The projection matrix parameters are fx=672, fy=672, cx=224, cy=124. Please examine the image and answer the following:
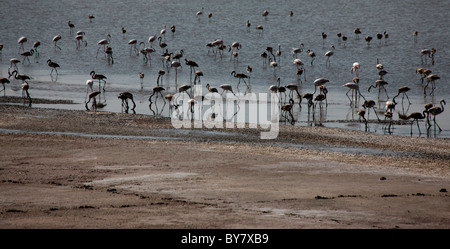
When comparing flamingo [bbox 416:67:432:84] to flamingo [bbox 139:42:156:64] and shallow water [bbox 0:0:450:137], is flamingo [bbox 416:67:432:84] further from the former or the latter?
flamingo [bbox 139:42:156:64]

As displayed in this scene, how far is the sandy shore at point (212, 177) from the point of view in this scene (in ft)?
24.8

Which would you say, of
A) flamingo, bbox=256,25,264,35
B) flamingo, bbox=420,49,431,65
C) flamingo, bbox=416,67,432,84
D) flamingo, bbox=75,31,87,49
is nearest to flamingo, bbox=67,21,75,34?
flamingo, bbox=75,31,87,49

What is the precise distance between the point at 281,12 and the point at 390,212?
111 feet

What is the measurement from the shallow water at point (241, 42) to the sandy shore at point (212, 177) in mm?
2989

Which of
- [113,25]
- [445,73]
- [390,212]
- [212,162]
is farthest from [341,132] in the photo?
[113,25]

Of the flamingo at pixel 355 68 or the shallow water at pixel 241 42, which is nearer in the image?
the shallow water at pixel 241 42

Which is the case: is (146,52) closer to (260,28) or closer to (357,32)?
(260,28)

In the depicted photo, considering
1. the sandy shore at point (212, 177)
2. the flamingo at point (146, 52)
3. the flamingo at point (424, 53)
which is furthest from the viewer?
the flamingo at point (146, 52)

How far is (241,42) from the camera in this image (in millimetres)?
33625

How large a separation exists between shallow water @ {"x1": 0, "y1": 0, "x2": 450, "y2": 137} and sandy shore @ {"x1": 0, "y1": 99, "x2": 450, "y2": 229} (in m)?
2.99

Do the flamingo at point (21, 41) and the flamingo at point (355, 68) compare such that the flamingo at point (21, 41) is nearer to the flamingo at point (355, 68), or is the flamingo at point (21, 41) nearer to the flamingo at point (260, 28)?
the flamingo at point (260, 28)

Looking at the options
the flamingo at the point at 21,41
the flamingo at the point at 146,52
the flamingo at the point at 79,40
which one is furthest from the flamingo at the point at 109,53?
the flamingo at the point at 21,41

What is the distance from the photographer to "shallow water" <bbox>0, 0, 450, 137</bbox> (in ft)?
73.0
